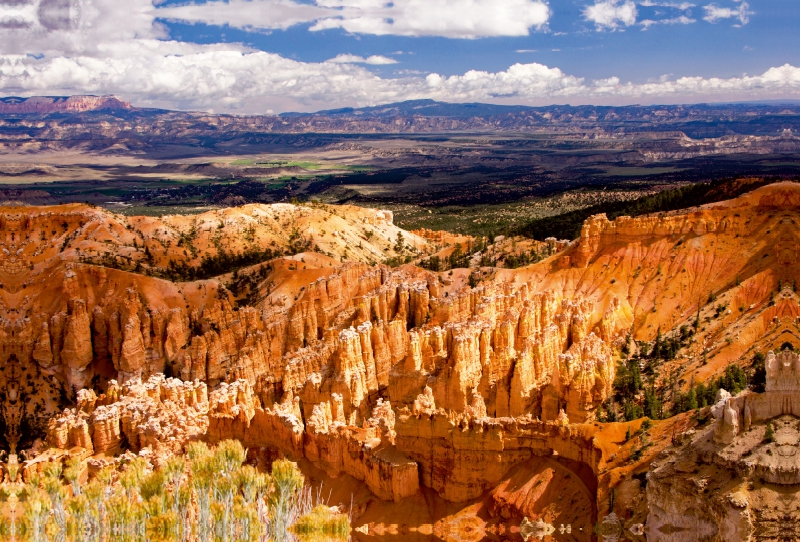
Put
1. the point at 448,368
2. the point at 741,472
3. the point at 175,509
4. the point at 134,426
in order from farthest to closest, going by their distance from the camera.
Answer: the point at 448,368, the point at 134,426, the point at 175,509, the point at 741,472

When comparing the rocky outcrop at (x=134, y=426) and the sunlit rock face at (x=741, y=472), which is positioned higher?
the sunlit rock face at (x=741, y=472)

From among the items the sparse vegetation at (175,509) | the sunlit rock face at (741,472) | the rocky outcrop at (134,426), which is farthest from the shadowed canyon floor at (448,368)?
the sparse vegetation at (175,509)

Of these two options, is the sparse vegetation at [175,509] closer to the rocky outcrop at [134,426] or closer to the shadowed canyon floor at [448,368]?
the shadowed canyon floor at [448,368]

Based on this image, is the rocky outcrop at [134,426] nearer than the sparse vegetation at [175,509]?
No

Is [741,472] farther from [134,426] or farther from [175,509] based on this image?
[134,426]

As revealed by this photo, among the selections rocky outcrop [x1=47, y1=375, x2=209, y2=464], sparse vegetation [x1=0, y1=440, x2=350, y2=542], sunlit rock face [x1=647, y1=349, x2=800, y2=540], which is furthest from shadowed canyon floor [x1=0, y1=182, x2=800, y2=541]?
sparse vegetation [x1=0, y1=440, x2=350, y2=542]

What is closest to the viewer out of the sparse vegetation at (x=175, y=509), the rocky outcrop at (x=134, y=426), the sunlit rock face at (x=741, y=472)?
the sparse vegetation at (x=175, y=509)

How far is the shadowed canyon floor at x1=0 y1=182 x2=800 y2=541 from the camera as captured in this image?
26938 mm

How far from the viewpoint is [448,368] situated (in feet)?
164

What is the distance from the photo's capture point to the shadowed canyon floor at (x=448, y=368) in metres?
26.9

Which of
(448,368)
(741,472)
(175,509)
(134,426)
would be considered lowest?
(134,426)

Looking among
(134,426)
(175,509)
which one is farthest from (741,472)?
(134,426)

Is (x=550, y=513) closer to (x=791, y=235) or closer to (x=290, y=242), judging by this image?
(x=791, y=235)

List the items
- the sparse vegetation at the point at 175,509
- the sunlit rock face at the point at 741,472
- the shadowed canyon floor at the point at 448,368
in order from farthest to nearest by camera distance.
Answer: the shadowed canyon floor at the point at 448,368
the sunlit rock face at the point at 741,472
the sparse vegetation at the point at 175,509
